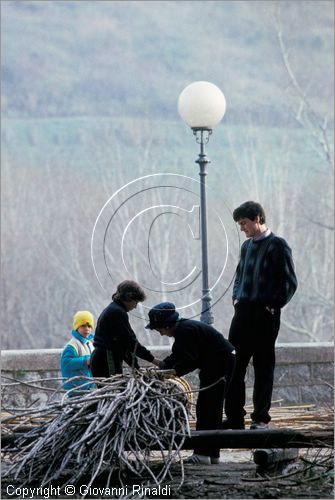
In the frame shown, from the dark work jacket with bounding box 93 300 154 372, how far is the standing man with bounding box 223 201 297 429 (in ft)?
2.07

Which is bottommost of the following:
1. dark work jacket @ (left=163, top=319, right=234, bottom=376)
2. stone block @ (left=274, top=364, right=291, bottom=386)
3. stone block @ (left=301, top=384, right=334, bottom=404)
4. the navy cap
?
stone block @ (left=301, top=384, right=334, bottom=404)

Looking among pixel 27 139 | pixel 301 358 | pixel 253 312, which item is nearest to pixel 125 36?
pixel 27 139

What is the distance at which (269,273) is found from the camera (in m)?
7.55

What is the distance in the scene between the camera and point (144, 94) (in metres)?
39.8

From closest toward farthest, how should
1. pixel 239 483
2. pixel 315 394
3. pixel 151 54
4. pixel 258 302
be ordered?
pixel 239 483 → pixel 258 302 → pixel 315 394 → pixel 151 54

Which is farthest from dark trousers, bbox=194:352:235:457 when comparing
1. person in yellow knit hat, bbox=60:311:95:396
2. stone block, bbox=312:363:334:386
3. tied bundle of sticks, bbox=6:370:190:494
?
stone block, bbox=312:363:334:386

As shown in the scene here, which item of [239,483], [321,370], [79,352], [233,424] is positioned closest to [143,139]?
[321,370]

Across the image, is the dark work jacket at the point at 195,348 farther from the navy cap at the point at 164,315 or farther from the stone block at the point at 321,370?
the stone block at the point at 321,370

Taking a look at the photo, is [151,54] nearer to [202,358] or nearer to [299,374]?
[299,374]

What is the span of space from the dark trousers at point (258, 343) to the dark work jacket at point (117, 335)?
60cm

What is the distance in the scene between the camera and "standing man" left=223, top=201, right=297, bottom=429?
7543 mm

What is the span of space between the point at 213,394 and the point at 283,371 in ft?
10.4

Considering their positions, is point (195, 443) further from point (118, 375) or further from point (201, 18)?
point (201, 18)

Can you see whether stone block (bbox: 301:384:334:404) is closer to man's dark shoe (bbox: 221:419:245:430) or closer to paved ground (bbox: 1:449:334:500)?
man's dark shoe (bbox: 221:419:245:430)
